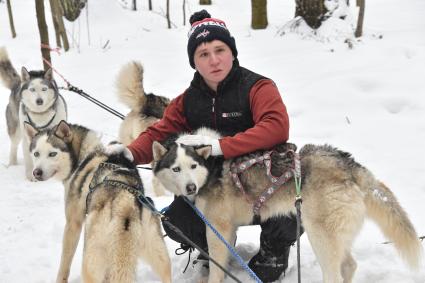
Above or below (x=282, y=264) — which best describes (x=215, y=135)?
above

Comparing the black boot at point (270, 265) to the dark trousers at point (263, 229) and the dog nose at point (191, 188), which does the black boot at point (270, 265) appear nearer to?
the dark trousers at point (263, 229)

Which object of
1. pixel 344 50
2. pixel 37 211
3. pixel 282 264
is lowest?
pixel 37 211

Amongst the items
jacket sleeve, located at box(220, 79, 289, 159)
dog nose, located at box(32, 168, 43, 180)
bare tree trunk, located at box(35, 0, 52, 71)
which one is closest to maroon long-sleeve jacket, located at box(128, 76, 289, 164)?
jacket sleeve, located at box(220, 79, 289, 159)

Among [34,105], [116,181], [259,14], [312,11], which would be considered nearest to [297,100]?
[312,11]

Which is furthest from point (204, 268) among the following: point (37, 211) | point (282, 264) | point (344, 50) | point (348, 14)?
point (348, 14)

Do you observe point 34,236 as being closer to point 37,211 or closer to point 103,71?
point 37,211

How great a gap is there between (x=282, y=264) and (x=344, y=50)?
5537mm

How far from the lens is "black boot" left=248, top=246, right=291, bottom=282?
2.69 meters

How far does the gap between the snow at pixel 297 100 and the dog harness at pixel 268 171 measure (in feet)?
2.01

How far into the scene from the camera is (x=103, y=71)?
9.74 metres

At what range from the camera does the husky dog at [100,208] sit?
6.41 ft

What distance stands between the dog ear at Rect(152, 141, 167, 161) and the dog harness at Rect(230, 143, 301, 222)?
44cm

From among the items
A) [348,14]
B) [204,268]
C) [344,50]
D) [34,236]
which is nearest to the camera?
[204,268]

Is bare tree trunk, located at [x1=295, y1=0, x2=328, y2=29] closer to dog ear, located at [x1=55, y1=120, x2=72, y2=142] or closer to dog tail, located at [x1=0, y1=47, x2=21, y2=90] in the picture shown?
dog tail, located at [x1=0, y1=47, x2=21, y2=90]
